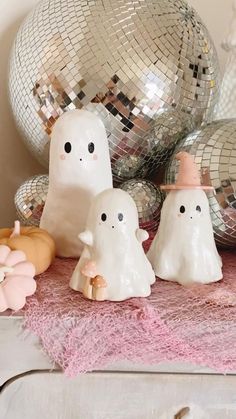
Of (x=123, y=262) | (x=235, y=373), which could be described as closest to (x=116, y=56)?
(x=123, y=262)

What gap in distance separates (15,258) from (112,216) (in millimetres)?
103

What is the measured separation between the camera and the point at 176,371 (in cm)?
54

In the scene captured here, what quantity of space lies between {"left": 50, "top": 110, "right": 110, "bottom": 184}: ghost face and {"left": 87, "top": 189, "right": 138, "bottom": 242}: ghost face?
0.08m

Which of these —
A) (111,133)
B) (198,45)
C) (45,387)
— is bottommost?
(45,387)

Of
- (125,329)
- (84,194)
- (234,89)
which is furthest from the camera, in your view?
(234,89)

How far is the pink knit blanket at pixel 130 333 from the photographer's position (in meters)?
0.53

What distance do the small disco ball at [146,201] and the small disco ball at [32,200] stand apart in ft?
0.34

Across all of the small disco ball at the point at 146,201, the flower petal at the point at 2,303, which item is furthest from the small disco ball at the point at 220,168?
the flower petal at the point at 2,303

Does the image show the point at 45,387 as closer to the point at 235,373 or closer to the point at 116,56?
the point at 235,373

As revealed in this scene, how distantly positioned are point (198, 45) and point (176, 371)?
418 millimetres

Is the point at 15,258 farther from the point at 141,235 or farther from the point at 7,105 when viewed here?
the point at 7,105

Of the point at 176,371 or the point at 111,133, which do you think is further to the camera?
the point at 111,133

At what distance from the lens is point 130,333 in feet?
1.74

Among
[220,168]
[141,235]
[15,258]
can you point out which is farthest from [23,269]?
[220,168]
